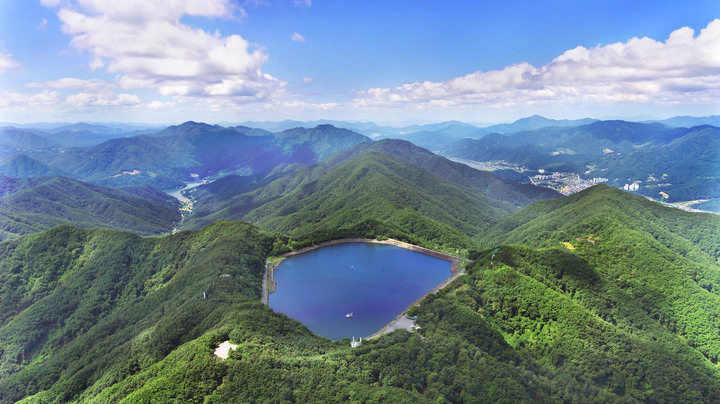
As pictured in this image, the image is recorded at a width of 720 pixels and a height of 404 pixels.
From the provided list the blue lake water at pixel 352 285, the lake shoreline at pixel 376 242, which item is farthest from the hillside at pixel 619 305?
the blue lake water at pixel 352 285

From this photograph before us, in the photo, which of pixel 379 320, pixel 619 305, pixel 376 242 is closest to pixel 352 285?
pixel 379 320

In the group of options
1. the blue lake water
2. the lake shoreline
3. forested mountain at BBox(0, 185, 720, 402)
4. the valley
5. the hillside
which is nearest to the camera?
forested mountain at BBox(0, 185, 720, 402)

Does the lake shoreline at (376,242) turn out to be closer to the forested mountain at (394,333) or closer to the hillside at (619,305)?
the forested mountain at (394,333)

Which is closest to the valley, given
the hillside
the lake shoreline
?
the hillside

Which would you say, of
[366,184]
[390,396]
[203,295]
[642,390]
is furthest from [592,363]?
[366,184]

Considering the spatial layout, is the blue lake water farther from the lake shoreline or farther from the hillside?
the hillside

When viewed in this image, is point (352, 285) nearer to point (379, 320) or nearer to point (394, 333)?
point (379, 320)

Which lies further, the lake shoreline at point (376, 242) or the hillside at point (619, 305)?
the lake shoreline at point (376, 242)

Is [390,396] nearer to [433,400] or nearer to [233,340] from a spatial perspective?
[433,400]
